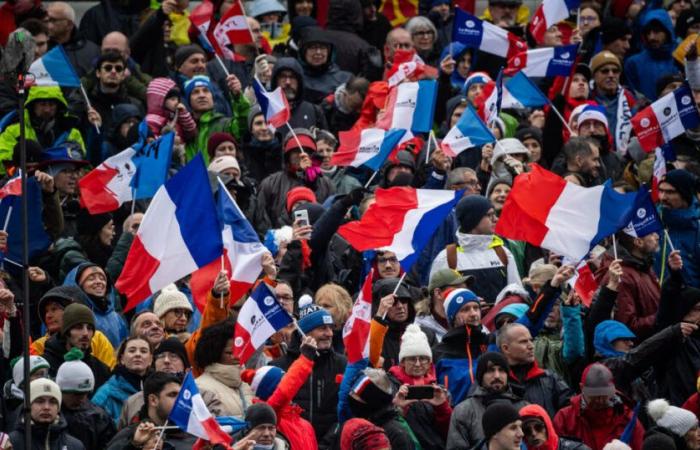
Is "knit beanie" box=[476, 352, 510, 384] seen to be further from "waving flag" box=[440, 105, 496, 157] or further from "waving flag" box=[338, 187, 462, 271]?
"waving flag" box=[440, 105, 496, 157]

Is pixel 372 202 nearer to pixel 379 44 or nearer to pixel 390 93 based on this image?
pixel 390 93

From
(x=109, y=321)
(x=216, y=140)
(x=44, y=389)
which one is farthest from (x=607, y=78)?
(x=44, y=389)

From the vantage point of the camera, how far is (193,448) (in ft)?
53.6

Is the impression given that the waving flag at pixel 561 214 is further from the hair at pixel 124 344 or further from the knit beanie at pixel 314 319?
the hair at pixel 124 344

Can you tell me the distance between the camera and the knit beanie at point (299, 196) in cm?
2152

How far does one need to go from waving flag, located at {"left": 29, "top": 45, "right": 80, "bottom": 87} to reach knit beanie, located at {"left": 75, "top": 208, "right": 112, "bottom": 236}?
7.31ft

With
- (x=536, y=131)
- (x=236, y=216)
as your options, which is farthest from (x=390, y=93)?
(x=236, y=216)

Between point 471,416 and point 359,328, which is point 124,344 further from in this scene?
point 471,416

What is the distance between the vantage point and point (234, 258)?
62.2ft

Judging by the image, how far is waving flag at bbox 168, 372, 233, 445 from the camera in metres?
15.9

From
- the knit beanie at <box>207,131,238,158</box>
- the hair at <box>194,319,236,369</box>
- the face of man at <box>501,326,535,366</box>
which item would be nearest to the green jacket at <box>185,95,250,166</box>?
the knit beanie at <box>207,131,238,158</box>

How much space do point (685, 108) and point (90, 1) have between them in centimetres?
1001

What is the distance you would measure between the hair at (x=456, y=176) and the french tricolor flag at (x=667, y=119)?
73.8 inches

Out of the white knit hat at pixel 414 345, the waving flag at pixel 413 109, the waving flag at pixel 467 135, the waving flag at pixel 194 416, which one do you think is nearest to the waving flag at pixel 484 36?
the waving flag at pixel 413 109
